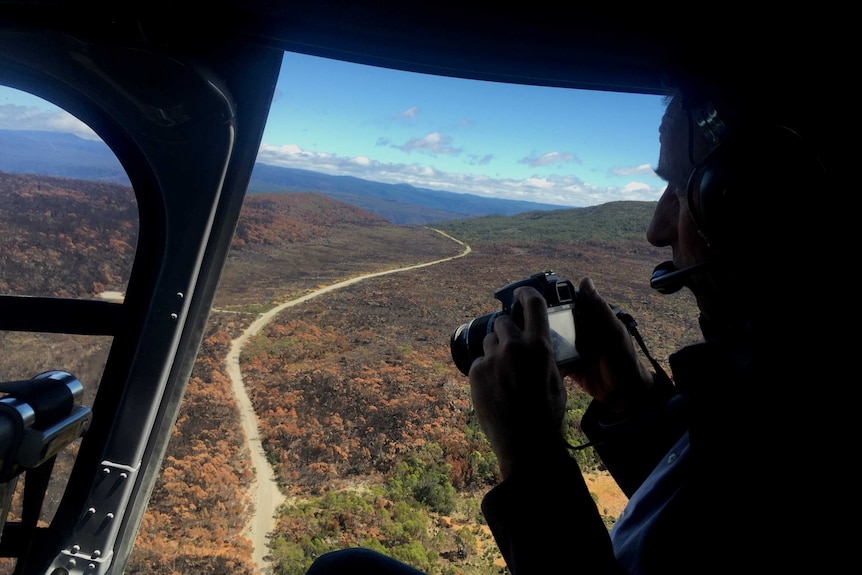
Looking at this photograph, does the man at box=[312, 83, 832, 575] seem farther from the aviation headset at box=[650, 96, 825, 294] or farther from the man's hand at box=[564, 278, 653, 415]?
the man's hand at box=[564, 278, 653, 415]

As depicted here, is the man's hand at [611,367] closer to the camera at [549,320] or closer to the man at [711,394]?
the camera at [549,320]

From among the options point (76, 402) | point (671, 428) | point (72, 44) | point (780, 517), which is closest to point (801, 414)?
point (780, 517)

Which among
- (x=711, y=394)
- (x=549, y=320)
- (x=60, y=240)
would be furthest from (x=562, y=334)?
(x=60, y=240)

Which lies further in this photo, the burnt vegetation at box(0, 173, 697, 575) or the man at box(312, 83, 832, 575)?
the burnt vegetation at box(0, 173, 697, 575)

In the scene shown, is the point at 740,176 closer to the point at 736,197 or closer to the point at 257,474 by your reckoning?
the point at 736,197

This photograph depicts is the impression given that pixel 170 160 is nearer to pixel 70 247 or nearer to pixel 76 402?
pixel 70 247

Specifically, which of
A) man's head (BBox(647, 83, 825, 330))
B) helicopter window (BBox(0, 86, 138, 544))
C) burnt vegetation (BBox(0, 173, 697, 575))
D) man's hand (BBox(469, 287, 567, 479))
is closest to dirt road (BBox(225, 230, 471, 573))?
burnt vegetation (BBox(0, 173, 697, 575))
